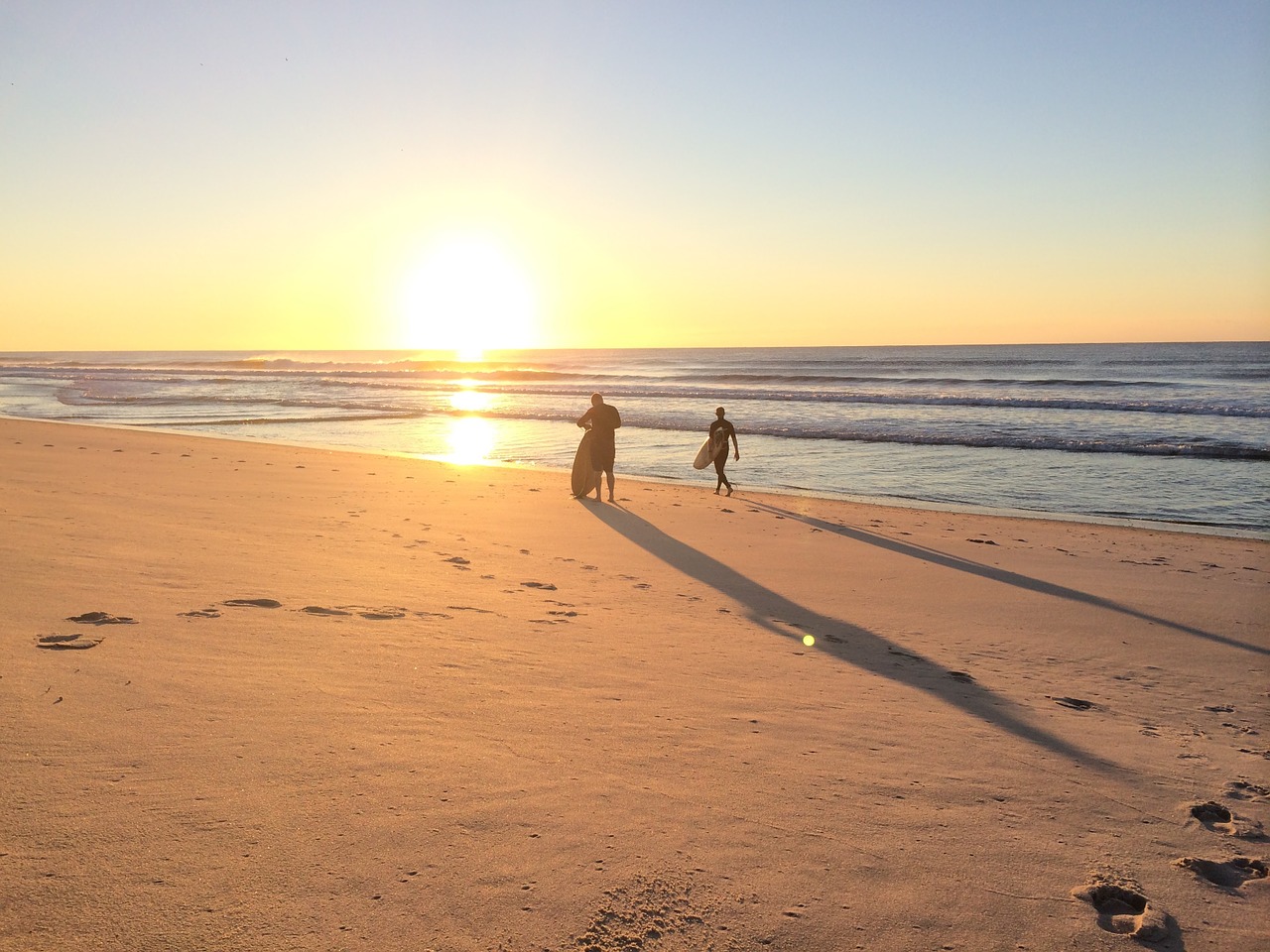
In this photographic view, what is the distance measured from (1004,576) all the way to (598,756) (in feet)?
20.8

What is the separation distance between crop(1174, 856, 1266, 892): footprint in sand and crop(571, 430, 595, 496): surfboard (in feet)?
34.1

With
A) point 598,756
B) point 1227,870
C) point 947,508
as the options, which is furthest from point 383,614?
point 947,508

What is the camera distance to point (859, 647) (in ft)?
20.2

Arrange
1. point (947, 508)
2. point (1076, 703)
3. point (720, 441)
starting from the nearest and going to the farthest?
point (1076, 703) < point (947, 508) < point (720, 441)

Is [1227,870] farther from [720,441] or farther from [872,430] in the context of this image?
[872,430]

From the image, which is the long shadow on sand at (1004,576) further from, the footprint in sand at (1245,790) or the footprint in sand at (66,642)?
the footprint in sand at (66,642)

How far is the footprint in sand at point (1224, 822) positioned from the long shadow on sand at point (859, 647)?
0.43 meters

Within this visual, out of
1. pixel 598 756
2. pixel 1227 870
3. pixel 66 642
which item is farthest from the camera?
pixel 66 642

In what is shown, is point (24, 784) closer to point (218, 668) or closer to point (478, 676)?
point (218, 668)

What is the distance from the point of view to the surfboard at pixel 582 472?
13.1m

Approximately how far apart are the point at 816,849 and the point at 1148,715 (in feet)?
9.54

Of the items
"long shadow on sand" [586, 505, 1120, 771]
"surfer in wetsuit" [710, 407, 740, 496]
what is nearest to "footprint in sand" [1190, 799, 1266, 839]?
"long shadow on sand" [586, 505, 1120, 771]

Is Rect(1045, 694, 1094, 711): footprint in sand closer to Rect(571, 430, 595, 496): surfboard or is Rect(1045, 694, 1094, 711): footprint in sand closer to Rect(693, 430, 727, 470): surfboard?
Rect(571, 430, 595, 496): surfboard

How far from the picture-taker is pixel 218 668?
4434mm
